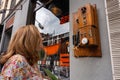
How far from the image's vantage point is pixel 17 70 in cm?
83

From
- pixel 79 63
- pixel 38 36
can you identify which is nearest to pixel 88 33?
pixel 79 63

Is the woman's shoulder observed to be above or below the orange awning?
below

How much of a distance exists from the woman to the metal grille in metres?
0.72

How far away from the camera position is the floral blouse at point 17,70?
829mm

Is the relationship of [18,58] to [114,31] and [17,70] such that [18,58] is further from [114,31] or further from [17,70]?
[114,31]

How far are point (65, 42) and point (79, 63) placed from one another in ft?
2.07

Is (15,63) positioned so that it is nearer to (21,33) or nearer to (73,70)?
(21,33)

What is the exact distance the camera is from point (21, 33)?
1.02 metres

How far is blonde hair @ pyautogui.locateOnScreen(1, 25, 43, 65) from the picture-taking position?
37.7 inches

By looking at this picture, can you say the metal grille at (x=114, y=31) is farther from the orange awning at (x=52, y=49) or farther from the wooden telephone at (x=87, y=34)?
the orange awning at (x=52, y=49)

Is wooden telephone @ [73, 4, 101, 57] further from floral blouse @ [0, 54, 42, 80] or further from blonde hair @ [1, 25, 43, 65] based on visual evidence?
floral blouse @ [0, 54, 42, 80]

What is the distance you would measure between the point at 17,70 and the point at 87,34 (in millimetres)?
898

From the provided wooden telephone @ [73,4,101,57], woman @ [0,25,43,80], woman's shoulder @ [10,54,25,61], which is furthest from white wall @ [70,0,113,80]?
woman's shoulder @ [10,54,25,61]

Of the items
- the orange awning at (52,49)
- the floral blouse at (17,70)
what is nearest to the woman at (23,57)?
the floral blouse at (17,70)
